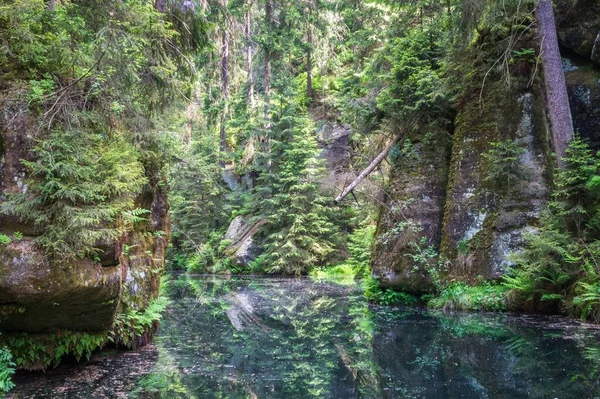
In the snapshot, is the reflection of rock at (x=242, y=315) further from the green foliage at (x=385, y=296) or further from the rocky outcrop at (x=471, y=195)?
the rocky outcrop at (x=471, y=195)

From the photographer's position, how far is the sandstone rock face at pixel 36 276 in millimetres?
4613

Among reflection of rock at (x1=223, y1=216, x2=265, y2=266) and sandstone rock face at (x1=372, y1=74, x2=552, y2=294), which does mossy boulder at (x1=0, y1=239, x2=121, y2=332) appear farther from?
Answer: reflection of rock at (x1=223, y1=216, x2=265, y2=266)

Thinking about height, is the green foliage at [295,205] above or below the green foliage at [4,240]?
above

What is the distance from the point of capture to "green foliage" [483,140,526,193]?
1016 cm

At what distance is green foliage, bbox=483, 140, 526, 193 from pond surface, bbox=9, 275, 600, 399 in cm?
328

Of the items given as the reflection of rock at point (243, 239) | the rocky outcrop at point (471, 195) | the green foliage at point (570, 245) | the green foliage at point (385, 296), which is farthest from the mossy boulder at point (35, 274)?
the reflection of rock at point (243, 239)

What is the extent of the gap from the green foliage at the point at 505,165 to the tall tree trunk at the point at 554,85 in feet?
2.94

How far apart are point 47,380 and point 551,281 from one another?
28.2ft

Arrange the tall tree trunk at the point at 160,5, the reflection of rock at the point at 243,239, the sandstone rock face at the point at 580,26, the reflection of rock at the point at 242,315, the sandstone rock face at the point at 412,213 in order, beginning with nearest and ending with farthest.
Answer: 1. the tall tree trunk at the point at 160,5
2. the reflection of rock at the point at 242,315
3. the sandstone rock face at the point at 580,26
4. the sandstone rock face at the point at 412,213
5. the reflection of rock at the point at 243,239

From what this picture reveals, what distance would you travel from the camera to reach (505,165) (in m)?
10.1

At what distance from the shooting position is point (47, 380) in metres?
4.95

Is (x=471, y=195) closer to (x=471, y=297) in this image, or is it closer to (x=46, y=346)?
(x=471, y=297)

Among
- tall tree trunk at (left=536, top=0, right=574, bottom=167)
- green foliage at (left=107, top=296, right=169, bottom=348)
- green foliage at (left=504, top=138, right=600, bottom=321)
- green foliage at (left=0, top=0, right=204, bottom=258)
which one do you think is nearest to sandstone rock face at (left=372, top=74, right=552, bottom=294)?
tall tree trunk at (left=536, top=0, right=574, bottom=167)

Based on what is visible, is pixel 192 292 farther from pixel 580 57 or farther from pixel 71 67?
pixel 580 57
